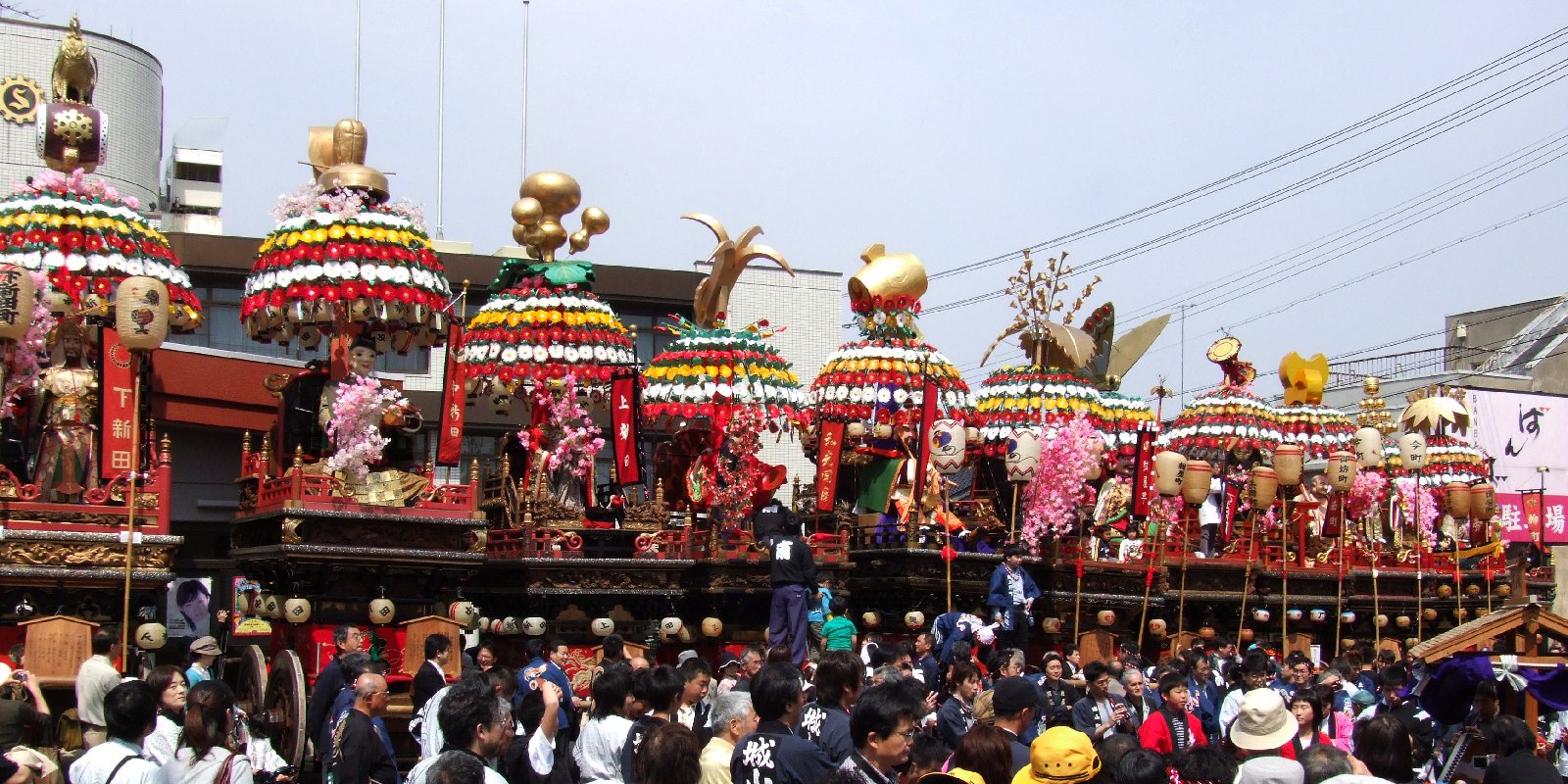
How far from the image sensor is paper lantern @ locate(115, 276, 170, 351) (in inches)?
693

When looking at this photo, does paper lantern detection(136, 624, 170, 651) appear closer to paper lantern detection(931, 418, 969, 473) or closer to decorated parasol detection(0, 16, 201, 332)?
decorated parasol detection(0, 16, 201, 332)

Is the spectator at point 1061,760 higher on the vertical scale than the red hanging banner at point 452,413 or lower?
lower

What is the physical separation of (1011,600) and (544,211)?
9.99m

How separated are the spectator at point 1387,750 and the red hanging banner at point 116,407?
13372mm

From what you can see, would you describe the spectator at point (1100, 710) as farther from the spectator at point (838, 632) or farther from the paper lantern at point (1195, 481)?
the paper lantern at point (1195, 481)

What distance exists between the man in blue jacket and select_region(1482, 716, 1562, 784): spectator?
10013mm

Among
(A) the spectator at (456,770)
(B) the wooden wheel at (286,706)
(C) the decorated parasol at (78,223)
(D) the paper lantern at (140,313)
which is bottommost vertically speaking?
(B) the wooden wheel at (286,706)

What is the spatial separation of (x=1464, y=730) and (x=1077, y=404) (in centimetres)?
1692

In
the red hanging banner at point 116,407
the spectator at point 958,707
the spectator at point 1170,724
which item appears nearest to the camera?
the spectator at point 958,707

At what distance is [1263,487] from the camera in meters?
28.7

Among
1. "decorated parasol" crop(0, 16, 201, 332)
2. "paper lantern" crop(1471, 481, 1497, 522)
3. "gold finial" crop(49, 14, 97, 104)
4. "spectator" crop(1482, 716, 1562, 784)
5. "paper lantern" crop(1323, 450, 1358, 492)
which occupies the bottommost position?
"spectator" crop(1482, 716, 1562, 784)

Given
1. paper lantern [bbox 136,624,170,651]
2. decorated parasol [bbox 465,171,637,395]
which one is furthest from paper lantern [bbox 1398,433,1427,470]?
paper lantern [bbox 136,624,170,651]

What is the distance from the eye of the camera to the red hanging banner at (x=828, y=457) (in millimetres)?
24016

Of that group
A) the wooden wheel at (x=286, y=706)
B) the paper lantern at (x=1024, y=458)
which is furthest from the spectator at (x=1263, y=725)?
the paper lantern at (x=1024, y=458)
